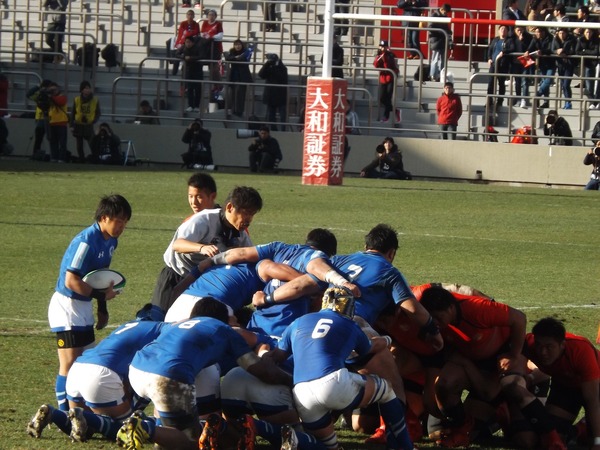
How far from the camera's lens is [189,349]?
23.5 ft

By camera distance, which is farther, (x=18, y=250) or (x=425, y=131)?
(x=425, y=131)

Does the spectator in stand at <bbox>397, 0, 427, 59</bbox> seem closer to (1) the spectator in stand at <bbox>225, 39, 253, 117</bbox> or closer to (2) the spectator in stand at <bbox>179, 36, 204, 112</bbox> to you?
(1) the spectator in stand at <bbox>225, 39, 253, 117</bbox>

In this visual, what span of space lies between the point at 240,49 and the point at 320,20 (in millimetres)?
5023

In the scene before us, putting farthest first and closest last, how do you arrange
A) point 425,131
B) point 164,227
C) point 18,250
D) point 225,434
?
point 425,131
point 164,227
point 18,250
point 225,434

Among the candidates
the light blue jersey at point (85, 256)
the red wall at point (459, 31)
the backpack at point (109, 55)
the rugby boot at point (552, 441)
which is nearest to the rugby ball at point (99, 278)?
the light blue jersey at point (85, 256)

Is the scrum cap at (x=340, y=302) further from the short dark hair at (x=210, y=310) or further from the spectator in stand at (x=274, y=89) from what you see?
the spectator in stand at (x=274, y=89)

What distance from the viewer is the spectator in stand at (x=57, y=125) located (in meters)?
28.6

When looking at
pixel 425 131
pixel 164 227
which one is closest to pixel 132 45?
pixel 425 131

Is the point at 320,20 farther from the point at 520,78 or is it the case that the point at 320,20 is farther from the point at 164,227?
the point at 164,227

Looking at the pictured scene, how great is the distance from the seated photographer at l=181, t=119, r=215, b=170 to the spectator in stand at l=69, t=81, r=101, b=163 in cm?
224

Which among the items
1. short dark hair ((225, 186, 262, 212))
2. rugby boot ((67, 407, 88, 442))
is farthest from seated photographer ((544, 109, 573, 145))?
rugby boot ((67, 407, 88, 442))

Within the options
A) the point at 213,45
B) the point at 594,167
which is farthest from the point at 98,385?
the point at 213,45

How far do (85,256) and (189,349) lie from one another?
1.70 m

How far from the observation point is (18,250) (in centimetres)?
1599
